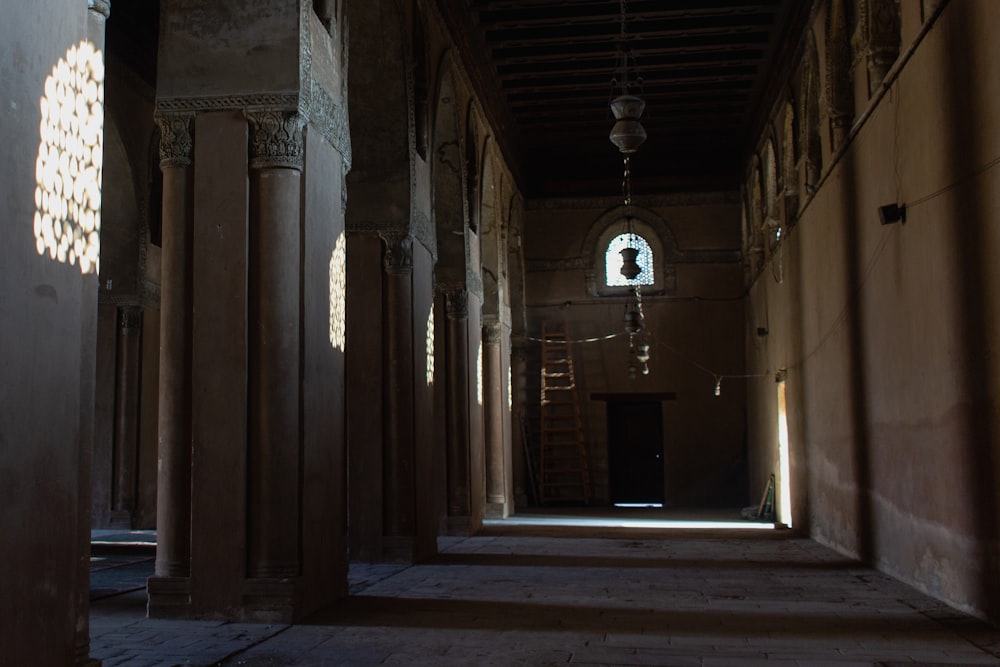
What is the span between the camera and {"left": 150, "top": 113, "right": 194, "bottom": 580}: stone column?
659 centimetres

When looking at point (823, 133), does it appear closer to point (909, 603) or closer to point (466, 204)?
point (466, 204)

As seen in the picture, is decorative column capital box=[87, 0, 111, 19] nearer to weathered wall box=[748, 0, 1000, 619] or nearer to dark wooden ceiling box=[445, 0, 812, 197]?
weathered wall box=[748, 0, 1000, 619]

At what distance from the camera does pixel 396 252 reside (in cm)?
1011

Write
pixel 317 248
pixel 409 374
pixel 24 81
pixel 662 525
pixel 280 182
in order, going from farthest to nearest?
pixel 662 525, pixel 409 374, pixel 317 248, pixel 280 182, pixel 24 81

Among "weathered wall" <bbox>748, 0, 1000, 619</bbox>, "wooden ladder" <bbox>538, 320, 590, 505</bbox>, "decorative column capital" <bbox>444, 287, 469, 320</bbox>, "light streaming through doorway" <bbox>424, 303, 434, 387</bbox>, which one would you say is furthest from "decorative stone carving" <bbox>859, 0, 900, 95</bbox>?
"wooden ladder" <bbox>538, 320, 590, 505</bbox>

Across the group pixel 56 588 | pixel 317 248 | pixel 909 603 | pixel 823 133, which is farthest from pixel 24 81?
pixel 823 133

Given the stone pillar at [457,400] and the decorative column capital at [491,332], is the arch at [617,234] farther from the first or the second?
the stone pillar at [457,400]

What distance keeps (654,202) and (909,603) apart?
1452 centimetres

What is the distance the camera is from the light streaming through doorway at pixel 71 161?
3895 mm

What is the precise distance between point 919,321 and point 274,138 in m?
4.88

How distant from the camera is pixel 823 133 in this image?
11.4 m

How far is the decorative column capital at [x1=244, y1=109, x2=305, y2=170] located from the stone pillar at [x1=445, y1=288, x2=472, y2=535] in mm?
6797

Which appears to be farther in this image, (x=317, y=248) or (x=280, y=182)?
(x=317, y=248)

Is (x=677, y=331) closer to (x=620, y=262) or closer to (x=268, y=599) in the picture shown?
(x=620, y=262)
